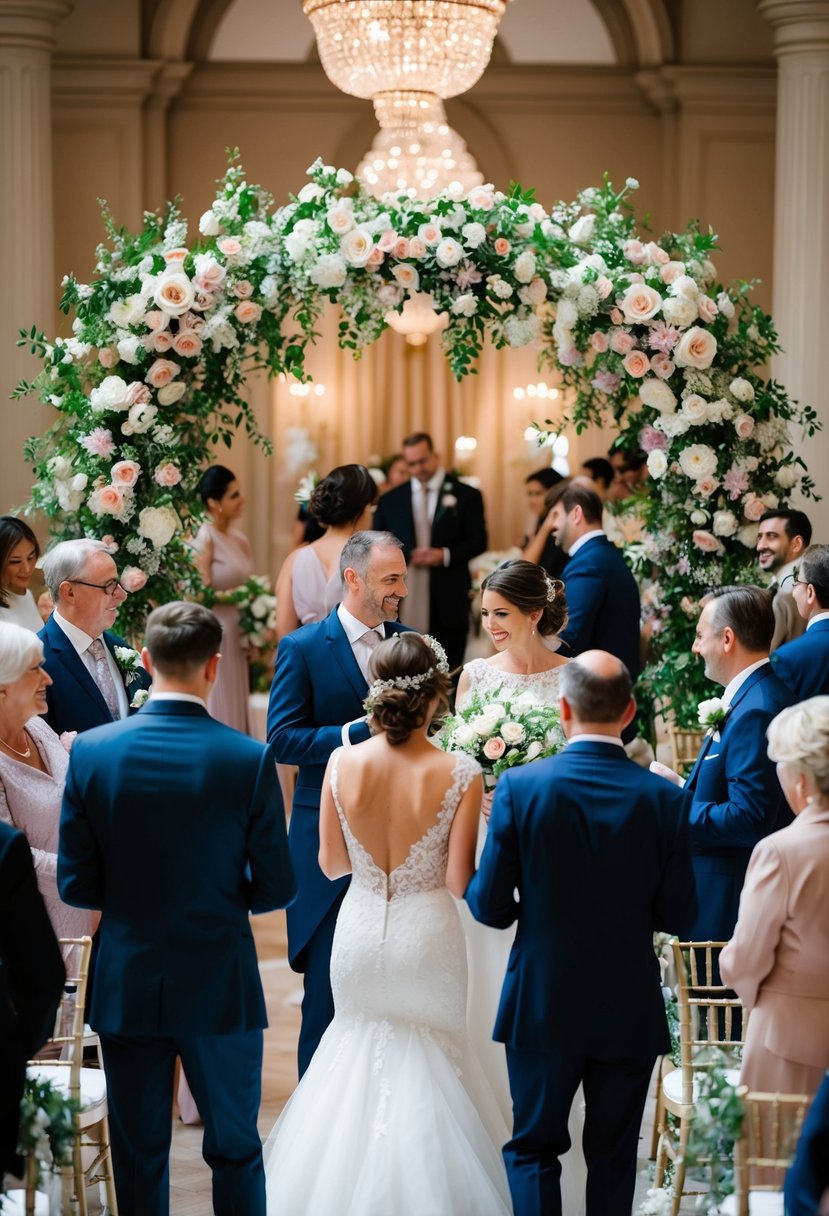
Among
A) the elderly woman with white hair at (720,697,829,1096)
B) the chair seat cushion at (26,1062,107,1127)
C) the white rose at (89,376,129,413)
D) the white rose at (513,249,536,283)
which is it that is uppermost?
the white rose at (513,249,536,283)

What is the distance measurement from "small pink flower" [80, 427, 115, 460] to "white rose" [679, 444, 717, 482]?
2403mm

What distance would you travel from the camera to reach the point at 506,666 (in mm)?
5273

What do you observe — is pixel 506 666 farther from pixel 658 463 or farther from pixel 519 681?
pixel 658 463

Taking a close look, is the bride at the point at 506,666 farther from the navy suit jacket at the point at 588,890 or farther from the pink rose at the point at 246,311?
the pink rose at the point at 246,311

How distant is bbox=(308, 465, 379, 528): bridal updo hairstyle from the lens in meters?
6.29

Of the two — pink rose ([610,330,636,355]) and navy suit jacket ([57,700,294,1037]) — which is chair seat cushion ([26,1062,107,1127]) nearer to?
navy suit jacket ([57,700,294,1037])

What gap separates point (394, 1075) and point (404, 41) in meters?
5.31

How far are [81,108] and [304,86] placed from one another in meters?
1.61

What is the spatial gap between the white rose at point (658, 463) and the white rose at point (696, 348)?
44 centimetres

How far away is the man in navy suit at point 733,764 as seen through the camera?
441 cm

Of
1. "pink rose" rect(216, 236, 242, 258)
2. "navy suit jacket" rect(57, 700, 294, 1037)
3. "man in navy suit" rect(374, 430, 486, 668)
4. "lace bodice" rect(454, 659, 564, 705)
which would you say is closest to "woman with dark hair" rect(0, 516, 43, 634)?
"pink rose" rect(216, 236, 242, 258)

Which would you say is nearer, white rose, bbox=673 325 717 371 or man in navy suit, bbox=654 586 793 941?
man in navy suit, bbox=654 586 793 941

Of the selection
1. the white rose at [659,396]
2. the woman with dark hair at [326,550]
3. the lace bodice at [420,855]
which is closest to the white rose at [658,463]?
the white rose at [659,396]

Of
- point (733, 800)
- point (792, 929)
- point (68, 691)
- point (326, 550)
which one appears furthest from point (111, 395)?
point (792, 929)
